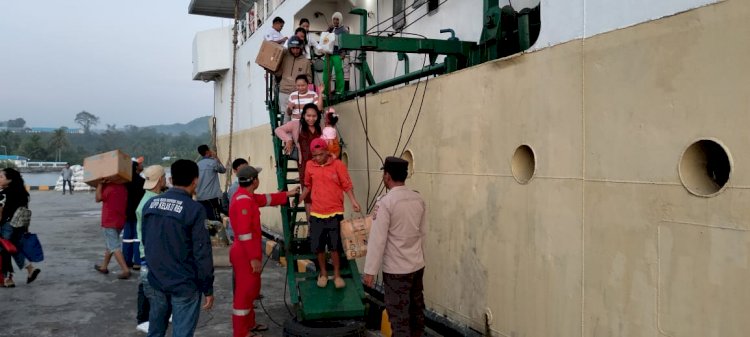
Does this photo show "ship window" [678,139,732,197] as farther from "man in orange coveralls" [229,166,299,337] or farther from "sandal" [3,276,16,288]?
"sandal" [3,276,16,288]

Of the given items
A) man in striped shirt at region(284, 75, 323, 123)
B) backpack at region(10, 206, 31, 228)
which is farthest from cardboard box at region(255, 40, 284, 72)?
backpack at region(10, 206, 31, 228)

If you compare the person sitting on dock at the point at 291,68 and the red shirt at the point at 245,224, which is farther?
the person sitting on dock at the point at 291,68

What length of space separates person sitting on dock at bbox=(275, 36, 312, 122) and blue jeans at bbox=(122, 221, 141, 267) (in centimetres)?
306

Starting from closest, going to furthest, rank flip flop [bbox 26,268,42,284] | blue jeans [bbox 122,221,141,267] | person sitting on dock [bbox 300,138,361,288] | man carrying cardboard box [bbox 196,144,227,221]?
person sitting on dock [bbox 300,138,361,288], flip flop [bbox 26,268,42,284], blue jeans [bbox 122,221,141,267], man carrying cardboard box [bbox 196,144,227,221]

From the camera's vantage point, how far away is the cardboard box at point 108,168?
8.12 meters

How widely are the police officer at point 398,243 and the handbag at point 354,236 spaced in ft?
3.35

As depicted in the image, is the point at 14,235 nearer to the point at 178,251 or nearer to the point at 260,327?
the point at 260,327

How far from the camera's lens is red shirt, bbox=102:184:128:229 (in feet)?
27.1

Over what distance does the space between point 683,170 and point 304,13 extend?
8.96 metres

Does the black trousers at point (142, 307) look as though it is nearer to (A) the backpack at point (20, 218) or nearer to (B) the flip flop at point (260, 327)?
(B) the flip flop at point (260, 327)

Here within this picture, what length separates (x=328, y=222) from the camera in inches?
228

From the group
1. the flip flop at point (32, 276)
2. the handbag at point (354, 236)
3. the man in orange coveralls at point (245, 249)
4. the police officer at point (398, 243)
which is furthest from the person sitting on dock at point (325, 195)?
the flip flop at point (32, 276)

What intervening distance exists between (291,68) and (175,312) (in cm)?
482

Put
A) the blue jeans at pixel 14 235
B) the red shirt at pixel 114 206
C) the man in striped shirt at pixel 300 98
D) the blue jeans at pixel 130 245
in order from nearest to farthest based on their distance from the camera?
the man in striped shirt at pixel 300 98
the blue jeans at pixel 14 235
the red shirt at pixel 114 206
the blue jeans at pixel 130 245
